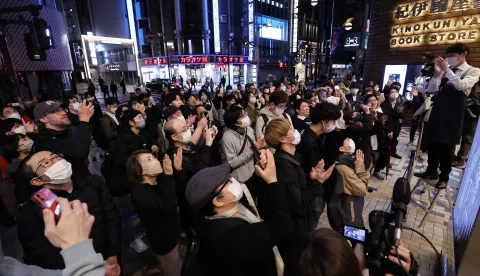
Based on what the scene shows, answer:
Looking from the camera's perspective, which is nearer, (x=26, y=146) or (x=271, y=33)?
(x=26, y=146)

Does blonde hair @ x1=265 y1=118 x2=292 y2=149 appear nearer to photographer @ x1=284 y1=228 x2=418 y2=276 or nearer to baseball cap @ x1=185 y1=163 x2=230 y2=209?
baseball cap @ x1=185 y1=163 x2=230 y2=209

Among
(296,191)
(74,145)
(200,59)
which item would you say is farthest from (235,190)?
(200,59)

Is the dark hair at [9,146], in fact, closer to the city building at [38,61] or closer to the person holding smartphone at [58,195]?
the person holding smartphone at [58,195]

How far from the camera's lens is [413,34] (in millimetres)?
9953

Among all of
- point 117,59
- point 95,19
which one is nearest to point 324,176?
point 117,59

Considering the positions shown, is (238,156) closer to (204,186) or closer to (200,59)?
(204,186)

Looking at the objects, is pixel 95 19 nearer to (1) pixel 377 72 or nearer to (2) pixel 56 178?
(1) pixel 377 72

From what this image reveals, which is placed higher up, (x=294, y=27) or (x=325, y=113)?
(x=294, y=27)

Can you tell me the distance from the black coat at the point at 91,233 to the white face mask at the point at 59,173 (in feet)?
0.40

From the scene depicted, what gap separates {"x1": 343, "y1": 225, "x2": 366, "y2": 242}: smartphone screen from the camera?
1.40 meters

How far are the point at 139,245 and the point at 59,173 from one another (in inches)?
82.0

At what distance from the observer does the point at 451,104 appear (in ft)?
10.1

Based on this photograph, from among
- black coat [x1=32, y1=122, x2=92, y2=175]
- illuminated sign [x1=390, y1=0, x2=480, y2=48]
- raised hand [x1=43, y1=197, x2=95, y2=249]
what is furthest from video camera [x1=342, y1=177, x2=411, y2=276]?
illuminated sign [x1=390, y1=0, x2=480, y2=48]

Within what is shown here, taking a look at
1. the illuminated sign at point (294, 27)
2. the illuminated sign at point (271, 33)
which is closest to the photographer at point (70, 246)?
the illuminated sign at point (271, 33)
